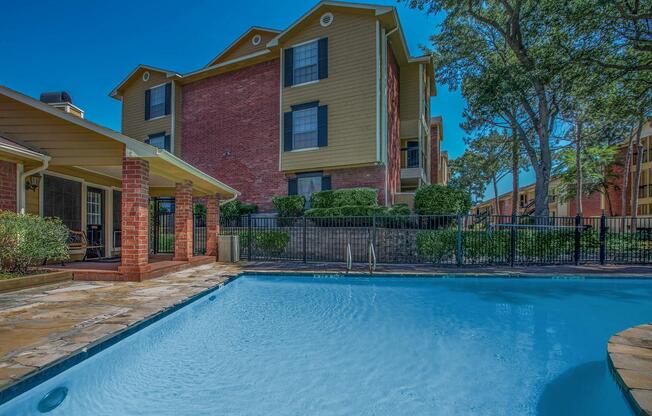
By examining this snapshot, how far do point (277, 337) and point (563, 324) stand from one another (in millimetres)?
4572

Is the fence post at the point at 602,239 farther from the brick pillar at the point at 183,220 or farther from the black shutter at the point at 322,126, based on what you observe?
the brick pillar at the point at 183,220

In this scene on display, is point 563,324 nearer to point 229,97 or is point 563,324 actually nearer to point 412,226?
point 412,226

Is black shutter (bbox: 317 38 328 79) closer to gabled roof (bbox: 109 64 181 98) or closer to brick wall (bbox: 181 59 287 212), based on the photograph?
brick wall (bbox: 181 59 287 212)

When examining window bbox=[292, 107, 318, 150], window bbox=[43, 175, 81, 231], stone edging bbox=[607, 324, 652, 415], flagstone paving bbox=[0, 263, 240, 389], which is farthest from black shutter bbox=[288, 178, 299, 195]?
stone edging bbox=[607, 324, 652, 415]

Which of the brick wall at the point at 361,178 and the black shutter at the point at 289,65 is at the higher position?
the black shutter at the point at 289,65

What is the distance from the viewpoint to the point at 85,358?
3129 mm

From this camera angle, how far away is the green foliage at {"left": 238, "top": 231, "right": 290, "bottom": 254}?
12023mm

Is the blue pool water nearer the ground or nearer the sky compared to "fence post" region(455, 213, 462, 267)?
nearer the ground

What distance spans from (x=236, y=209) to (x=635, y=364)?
1442 cm

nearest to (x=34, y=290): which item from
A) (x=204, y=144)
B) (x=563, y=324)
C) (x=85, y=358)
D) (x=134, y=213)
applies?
(x=134, y=213)

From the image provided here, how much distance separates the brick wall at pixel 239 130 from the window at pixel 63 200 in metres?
7.92

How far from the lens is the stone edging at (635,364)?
7.67 ft

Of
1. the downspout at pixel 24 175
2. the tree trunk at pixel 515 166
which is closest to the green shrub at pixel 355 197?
the downspout at pixel 24 175

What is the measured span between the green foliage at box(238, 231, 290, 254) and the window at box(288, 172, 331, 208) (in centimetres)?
304
